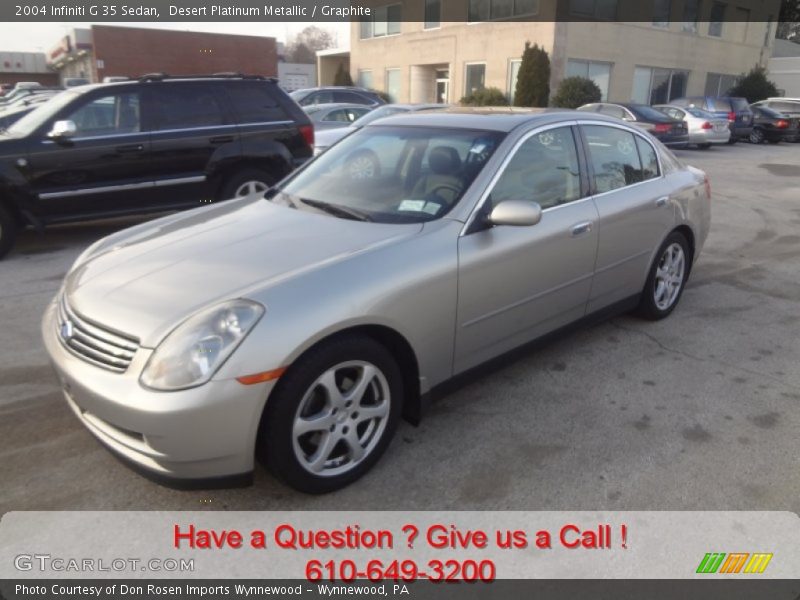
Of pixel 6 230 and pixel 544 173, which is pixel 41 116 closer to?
pixel 6 230

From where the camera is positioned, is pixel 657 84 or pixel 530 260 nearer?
pixel 530 260

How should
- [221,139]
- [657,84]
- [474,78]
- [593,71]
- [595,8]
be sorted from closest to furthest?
[221,139] < [595,8] < [593,71] < [474,78] < [657,84]

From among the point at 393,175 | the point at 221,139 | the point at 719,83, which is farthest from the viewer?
the point at 719,83

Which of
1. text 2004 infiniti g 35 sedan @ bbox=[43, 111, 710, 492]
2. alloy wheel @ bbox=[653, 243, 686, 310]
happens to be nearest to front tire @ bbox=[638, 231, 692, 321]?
alloy wheel @ bbox=[653, 243, 686, 310]

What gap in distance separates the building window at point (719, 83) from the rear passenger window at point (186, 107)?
32.9 meters

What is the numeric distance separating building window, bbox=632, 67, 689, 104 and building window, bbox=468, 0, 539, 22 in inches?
249

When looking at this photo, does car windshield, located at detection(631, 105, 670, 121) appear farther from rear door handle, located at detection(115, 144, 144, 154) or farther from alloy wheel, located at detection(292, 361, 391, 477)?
alloy wheel, located at detection(292, 361, 391, 477)

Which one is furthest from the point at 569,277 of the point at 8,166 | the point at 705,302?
the point at 8,166

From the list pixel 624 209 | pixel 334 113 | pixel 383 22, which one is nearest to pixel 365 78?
pixel 383 22

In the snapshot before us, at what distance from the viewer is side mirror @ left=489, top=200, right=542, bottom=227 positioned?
316 centimetres

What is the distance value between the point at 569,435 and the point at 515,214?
3.99 feet

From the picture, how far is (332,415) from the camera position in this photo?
272 centimetres

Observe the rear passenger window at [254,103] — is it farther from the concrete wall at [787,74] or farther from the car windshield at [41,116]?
the concrete wall at [787,74]

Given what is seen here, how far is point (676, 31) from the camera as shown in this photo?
30109 millimetres
